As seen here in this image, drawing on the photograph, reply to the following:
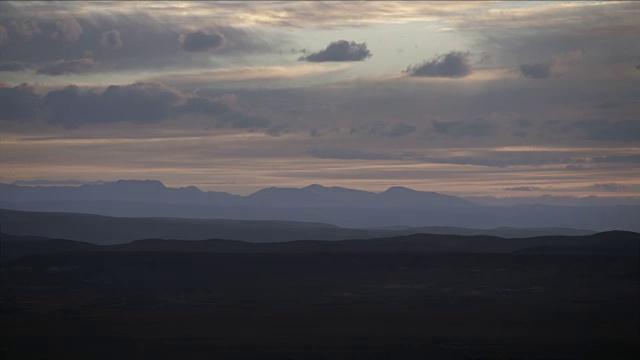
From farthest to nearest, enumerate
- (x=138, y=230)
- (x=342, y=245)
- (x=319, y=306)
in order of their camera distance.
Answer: (x=138, y=230), (x=342, y=245), (x=319, y=306)

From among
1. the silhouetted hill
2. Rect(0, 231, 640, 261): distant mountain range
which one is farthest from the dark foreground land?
the silhouetted hill

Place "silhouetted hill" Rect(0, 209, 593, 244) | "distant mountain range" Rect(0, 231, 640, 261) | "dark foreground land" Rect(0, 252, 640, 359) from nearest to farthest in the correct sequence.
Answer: "dark foreground land" Rect(0, 252, 640, 359) < "distant mountain range" Rect(0, 231, 640, 261) < "silhouetted hill" Rect(0, 209, 593, 244)

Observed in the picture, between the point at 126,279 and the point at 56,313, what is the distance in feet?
62.2

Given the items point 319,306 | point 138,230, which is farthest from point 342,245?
point 138,230

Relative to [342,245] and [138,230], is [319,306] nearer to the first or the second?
[342,245]

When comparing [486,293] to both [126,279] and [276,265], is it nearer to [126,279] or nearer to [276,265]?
[276,265]

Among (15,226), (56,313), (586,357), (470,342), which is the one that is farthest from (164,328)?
(15,226)

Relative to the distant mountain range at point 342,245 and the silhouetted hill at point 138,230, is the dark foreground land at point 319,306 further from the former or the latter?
the silhouetted hill at point 138,230

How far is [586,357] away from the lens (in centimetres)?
4862

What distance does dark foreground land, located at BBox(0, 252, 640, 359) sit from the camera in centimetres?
5188

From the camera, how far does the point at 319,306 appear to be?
70.8 m

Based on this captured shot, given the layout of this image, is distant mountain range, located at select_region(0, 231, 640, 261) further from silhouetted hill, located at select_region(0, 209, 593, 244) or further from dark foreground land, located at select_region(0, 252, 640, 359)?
silhouetted hill, located at select_region(0, 209, 593, 244)

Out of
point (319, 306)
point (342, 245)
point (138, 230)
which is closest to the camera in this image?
point (319, 306)

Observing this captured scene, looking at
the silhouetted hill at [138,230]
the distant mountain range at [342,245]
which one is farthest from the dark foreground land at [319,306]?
the silhouetted hill at [138,230]
